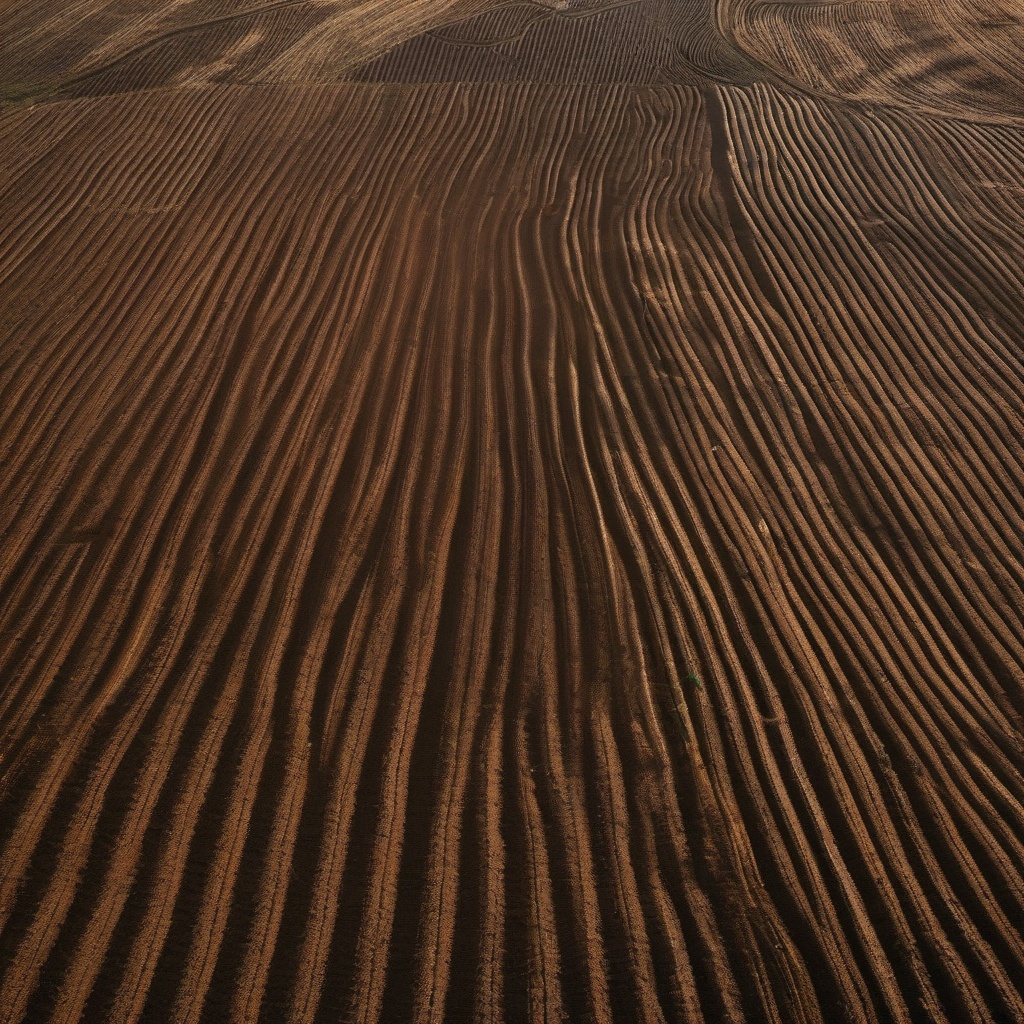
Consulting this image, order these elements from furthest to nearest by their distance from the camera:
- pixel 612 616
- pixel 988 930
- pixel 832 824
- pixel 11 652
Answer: pixel 612 616, pixel 11 652, pixel 832 824, pixel 988 930

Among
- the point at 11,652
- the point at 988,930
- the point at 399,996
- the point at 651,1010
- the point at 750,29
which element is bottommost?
the point at 988,930

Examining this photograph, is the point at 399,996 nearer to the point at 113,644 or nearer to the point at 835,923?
the point at 835,923

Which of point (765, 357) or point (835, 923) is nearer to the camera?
point (835, 923)

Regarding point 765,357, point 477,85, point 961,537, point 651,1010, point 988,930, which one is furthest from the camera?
point 477,85

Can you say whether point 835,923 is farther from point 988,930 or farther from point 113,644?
point 113,644

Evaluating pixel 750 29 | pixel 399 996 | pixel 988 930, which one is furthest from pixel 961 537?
pixel 750 29

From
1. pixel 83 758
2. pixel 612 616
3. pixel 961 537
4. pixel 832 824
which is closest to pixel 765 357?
pixel 961 537

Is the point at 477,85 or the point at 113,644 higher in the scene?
the point at 477,85
